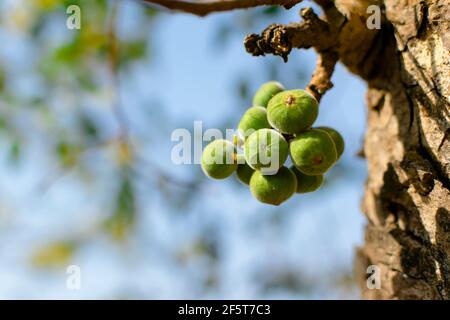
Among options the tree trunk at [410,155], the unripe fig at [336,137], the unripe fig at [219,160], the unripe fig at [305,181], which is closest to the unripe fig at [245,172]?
the unripe fig at [219,160]

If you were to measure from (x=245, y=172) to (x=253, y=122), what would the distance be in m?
0.20

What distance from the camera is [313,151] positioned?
1633mm

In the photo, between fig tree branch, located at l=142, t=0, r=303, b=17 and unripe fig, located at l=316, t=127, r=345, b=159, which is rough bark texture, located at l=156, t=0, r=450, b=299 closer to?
fig tree branch, located at l=142, t=0, r=303, b=17

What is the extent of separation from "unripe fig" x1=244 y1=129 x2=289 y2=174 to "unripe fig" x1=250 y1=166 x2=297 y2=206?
1.3 inches

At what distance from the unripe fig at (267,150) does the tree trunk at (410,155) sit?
45 cm

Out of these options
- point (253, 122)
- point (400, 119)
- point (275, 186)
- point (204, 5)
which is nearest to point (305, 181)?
point (275, 186)

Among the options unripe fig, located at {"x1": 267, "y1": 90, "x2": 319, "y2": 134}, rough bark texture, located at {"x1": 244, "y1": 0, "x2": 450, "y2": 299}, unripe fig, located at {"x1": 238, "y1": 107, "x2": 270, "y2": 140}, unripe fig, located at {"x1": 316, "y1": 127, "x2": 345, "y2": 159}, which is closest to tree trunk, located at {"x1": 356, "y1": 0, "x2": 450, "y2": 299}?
rough bark texture, located at {"x1": 244, "y1": 0, "x2": 450, "y2": 299}

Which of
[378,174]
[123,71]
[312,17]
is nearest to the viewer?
[312,17]

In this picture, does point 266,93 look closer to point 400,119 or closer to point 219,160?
point 219,160

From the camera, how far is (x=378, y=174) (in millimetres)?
2082

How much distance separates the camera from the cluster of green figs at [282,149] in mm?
1660

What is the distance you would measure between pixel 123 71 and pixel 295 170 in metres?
3.41
